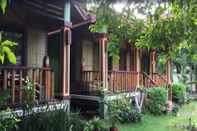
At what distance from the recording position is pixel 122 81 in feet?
61.8

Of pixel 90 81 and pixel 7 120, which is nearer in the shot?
pixel 7 120

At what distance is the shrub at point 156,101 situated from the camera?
2048 cm

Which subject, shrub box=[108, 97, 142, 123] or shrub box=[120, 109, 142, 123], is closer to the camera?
shrub box=[108, 97, 142, 123]

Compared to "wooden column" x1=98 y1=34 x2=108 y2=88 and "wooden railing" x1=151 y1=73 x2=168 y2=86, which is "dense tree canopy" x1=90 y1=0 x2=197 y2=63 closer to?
"wooden column" x1=98 y1=34 x2=108 y2=88

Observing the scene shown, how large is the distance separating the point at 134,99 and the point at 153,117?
1404 mm

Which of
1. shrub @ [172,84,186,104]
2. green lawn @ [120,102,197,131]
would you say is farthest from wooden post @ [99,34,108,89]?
shrub @ [172,84,186,104]

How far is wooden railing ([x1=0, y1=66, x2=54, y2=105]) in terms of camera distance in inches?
398

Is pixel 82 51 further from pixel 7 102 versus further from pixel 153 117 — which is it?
pixel 7 102

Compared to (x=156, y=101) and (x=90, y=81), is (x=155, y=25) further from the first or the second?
(x=156, y=101)

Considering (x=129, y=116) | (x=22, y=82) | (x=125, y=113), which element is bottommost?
(x=129, y=116)

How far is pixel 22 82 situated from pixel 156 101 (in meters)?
11.1

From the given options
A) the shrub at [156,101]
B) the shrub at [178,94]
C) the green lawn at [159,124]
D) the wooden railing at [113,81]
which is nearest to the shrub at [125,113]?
the green lawn at [159,124]

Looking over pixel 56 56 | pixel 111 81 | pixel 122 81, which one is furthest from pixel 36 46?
pixel 122 81

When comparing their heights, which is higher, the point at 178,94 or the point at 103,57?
the point at 103,57
